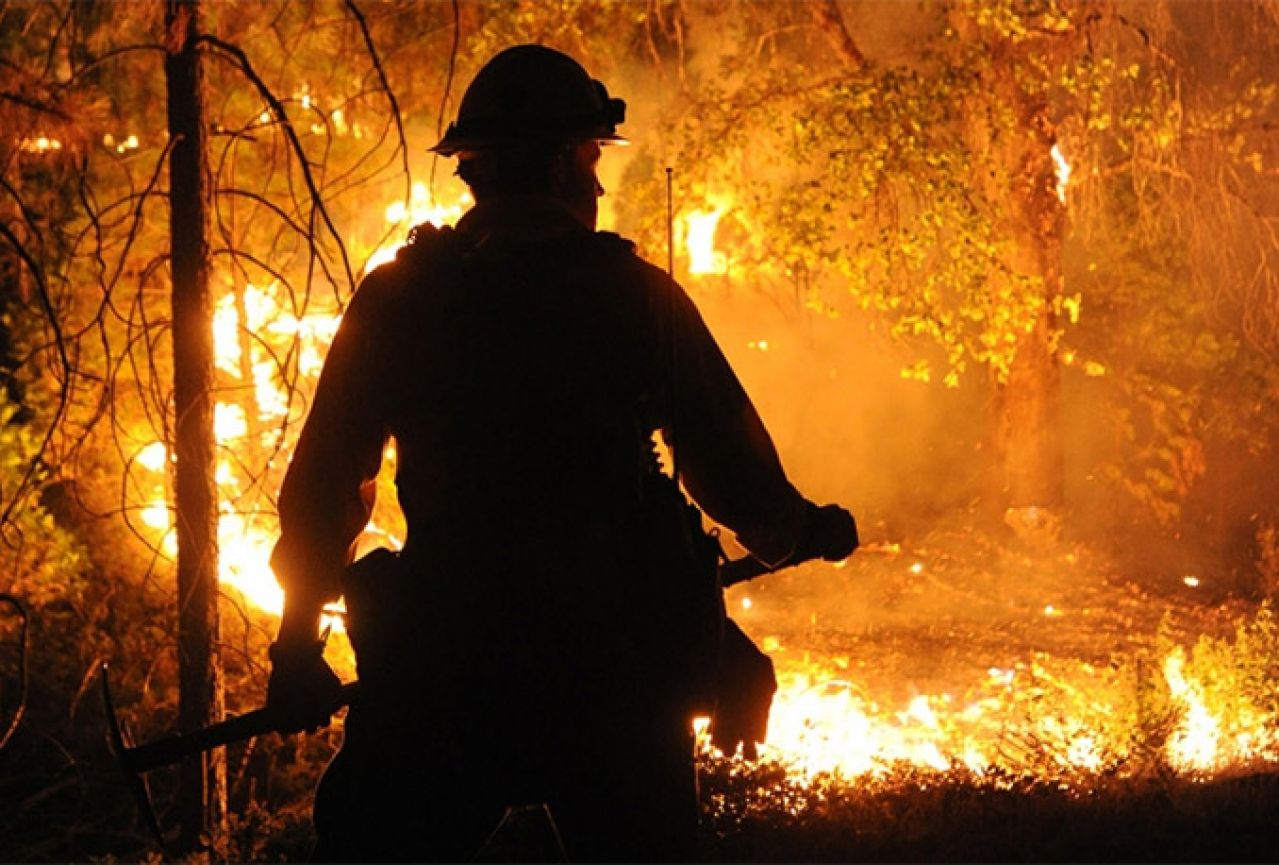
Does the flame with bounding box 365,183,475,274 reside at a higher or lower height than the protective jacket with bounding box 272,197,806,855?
higher

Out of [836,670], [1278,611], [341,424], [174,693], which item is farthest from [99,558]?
[1278,611]

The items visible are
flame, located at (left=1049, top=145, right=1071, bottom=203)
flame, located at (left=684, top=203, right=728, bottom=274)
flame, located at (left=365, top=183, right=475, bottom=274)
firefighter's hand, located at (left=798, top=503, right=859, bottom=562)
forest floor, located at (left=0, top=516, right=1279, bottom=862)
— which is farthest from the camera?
flame, located at (left=684, top=203, right=728, bottom=274)

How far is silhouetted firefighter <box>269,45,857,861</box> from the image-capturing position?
2.42 metres

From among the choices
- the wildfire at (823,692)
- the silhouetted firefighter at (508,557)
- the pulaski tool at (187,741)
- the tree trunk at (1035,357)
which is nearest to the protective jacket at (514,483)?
the silhouetted firefighter at (508,557)

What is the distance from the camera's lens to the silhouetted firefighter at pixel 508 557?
2416mm

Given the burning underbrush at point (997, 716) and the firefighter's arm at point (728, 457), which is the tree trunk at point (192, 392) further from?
the firefighter's arm at point (728, 457)

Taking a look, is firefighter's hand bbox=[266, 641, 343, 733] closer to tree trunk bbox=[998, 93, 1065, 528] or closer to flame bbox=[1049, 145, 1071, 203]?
tree trunk bbox=[998, 93, 1065, 528]

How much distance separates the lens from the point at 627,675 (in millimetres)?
2461

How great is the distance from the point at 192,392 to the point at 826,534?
358cm

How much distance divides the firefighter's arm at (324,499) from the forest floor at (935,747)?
173cm

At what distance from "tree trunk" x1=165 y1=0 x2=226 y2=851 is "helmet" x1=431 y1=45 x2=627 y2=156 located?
3.11m

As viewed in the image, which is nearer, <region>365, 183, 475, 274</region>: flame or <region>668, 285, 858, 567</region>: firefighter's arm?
<region>668, 285, 858, 567</region>: firefighter's arm

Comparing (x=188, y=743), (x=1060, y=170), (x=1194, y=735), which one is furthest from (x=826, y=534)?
(x=1060, y=170)

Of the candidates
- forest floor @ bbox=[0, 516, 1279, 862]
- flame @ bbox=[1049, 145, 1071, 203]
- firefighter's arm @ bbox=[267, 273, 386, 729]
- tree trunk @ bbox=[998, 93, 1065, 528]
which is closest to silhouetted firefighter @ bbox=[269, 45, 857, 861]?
firefighter's arm @ bbox=[267, 273, 386, 729]
